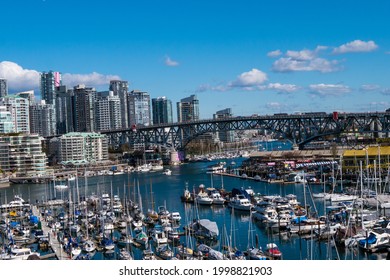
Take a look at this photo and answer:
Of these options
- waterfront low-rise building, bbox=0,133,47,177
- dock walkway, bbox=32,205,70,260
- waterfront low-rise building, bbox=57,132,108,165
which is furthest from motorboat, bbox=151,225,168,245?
waterfront low-rise building, bbox=57,132,108,165

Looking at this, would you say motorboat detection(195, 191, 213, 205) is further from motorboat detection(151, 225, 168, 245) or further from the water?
motorboat detection(151, 225, 168, 245)

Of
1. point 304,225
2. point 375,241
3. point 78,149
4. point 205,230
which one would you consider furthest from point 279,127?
point 375,241

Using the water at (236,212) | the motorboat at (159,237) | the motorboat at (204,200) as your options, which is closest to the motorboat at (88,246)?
the water at (236,212)

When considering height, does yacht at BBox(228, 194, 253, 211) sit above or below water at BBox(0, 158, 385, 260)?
above

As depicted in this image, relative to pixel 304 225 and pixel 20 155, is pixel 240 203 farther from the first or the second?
pixel 20 155

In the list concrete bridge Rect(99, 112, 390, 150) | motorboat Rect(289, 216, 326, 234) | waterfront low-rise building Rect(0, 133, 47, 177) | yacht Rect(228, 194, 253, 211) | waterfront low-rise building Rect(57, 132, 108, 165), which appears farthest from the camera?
waterfront low-rise building Rect(57, 132, 108, 165)

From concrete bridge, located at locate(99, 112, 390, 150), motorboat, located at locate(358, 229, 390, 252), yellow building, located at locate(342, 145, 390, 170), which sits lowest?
motorboat, located at locate(358, 229, 390, 252)

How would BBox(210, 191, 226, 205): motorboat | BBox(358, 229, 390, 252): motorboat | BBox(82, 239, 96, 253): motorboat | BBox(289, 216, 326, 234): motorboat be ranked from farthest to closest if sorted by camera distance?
1. BBox(210, 191, 226, 205): motorboat
2. BBox(289, 216, 326, 234): motorboat
3. BBox(82, 239, 96, 253): motorboat
4. BBox(358, 229, 390, 252): motorboat

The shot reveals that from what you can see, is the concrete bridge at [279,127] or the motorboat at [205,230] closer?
the motorboat at [205,230]

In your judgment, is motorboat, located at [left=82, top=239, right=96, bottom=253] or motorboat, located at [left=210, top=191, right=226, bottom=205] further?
motorboat, located at [left=210, top=191, right=226, bottom=205]

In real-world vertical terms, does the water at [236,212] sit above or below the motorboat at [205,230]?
below

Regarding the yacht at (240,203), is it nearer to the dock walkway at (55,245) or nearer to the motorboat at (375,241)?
the dock walkway at (55,245)

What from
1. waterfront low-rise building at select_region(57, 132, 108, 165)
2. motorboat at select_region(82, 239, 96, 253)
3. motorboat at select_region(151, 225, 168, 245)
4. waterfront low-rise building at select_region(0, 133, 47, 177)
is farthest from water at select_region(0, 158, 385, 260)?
waterfront low-rise building at select_region(57, 132, 108, 165)
